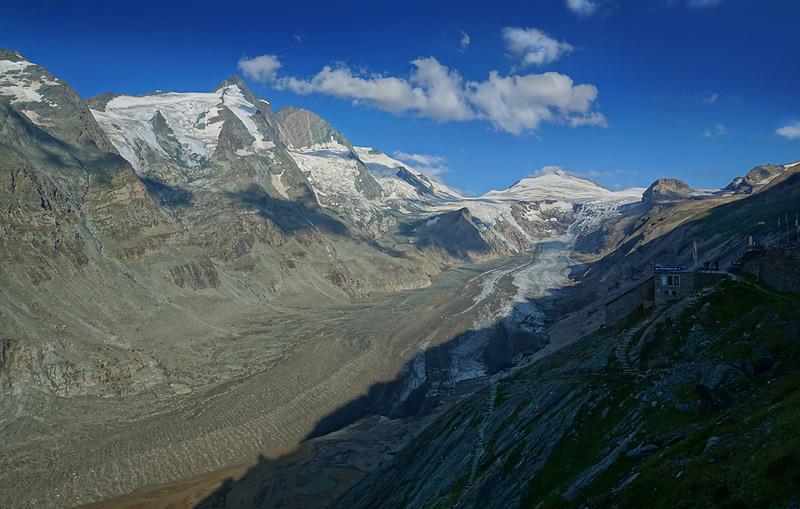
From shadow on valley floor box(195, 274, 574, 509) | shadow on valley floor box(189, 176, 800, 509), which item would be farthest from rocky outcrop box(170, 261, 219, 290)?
shadow on valley floor box(189, 176, 800, 509)

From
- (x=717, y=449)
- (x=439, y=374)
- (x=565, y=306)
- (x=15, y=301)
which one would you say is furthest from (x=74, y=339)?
(x=565, y=306)

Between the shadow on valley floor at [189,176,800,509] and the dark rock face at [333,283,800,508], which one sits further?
the shadow on valley floor at [189,176,800,509]

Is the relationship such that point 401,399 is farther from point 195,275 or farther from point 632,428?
point 195,275

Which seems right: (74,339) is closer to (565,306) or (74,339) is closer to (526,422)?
(526,422)

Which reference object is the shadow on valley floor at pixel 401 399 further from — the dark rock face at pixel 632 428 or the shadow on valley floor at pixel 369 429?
the dark rock face at pixel 632 428

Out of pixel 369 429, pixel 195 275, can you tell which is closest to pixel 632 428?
pixel 369 429

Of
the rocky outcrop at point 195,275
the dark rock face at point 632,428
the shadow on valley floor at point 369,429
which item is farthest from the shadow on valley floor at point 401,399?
the rocky outcrop at point 195,275

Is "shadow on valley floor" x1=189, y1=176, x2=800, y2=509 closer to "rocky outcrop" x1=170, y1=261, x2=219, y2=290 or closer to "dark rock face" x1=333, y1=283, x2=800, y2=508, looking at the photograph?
"dark rock face" x1=333, y1=283, x2=800, y2=508

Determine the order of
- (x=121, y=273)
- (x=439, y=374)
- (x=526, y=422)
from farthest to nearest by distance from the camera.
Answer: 1. (x=121, y=273)
2. (x=439, y=374)
3. (x=526, y=422)
